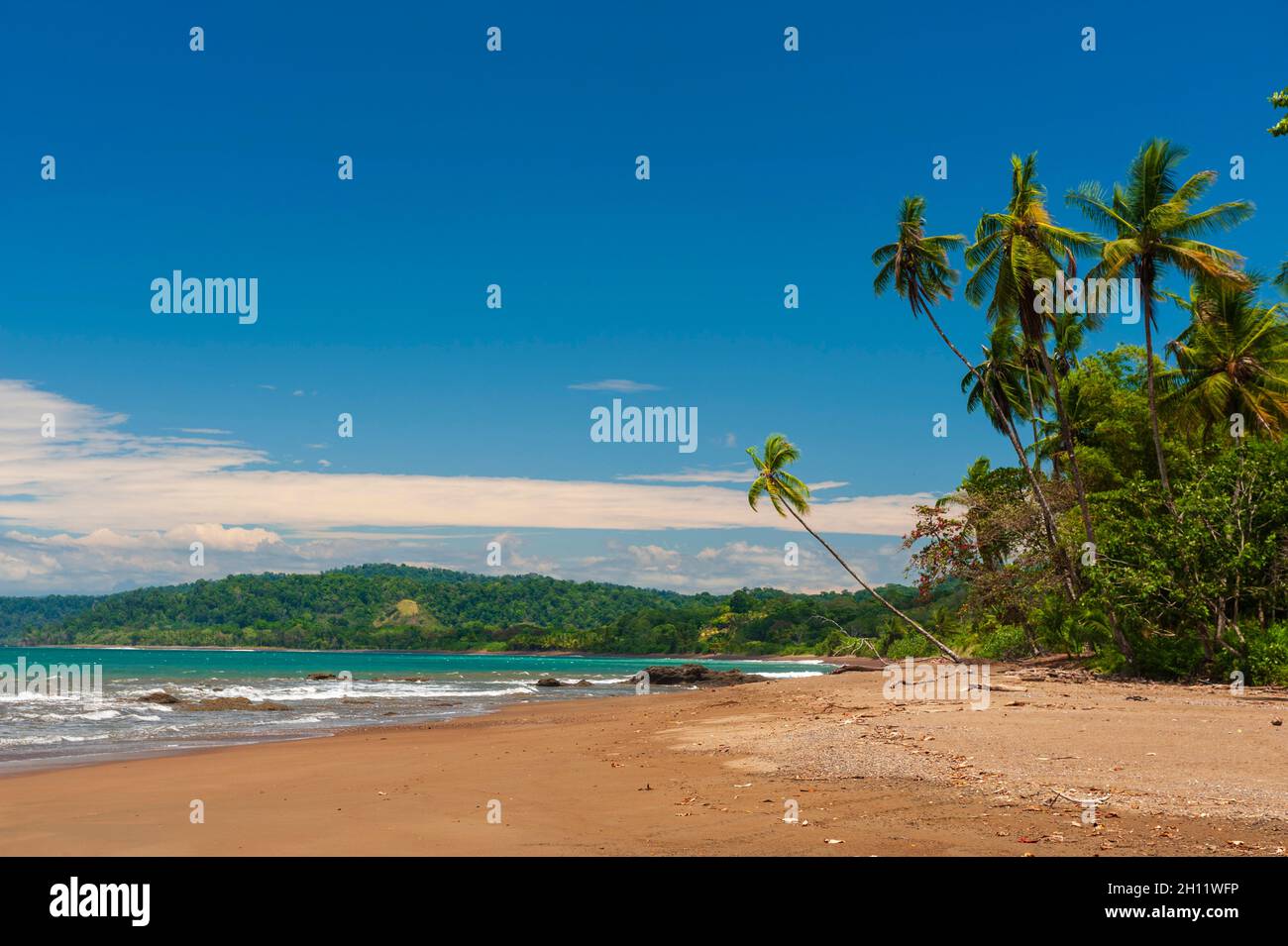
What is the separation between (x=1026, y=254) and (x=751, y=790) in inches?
929

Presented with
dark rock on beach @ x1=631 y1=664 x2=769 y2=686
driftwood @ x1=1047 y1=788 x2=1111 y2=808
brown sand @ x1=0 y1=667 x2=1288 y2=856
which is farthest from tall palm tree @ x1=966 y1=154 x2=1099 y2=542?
dark rock on beach @ x1=631 y1=664 x2=769 y2=686

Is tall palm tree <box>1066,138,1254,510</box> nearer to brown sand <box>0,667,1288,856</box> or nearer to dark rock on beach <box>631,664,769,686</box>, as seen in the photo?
brown sand <box>0,667,1288,856</box>

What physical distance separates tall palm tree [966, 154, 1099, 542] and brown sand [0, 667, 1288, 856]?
555 inches

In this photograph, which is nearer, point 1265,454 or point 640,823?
point 640,823

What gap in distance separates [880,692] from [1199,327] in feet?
61.5

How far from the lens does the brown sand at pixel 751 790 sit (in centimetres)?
847

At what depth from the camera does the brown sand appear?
8.47 meters

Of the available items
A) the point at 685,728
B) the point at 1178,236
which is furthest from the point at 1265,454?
the point at 685,728

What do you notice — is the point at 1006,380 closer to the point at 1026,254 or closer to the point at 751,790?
the point at 1026,254

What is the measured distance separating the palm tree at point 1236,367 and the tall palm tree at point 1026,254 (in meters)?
5.26

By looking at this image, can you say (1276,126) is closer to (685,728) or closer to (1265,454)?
(1265,454)

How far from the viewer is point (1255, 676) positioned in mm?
22547

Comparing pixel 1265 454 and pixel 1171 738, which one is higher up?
pixel 1265 454
